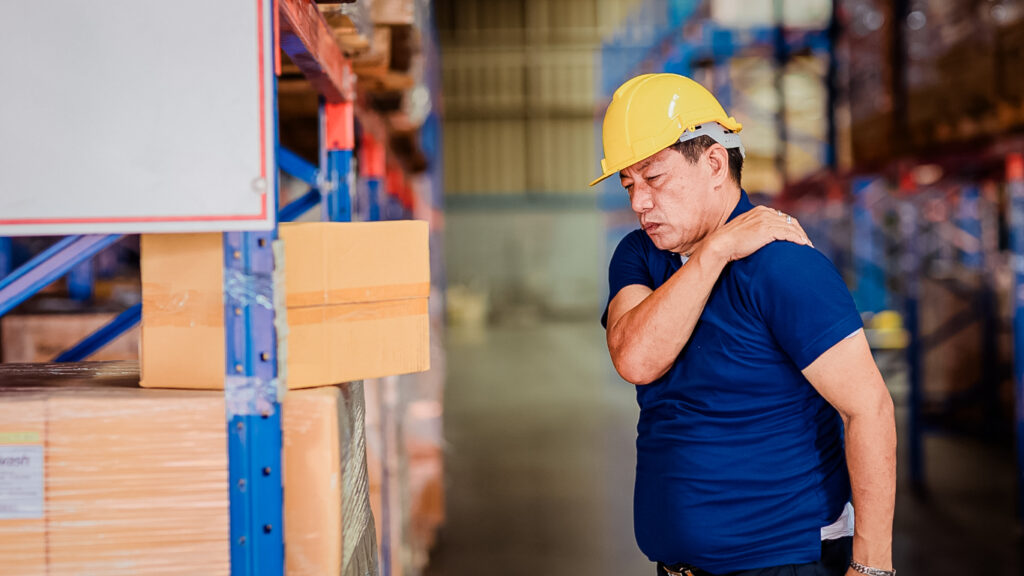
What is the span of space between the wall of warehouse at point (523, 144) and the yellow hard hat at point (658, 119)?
71.2ft

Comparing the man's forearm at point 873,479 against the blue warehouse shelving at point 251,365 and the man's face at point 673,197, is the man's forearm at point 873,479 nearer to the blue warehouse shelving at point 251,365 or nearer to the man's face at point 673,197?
the man's face at point 673,197

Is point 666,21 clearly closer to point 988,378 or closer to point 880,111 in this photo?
point 880,111

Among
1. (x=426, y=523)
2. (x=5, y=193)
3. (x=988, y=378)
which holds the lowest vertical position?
(x=426, y=523)

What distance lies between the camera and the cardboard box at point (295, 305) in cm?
153

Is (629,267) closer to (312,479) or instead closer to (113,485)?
(312,479)

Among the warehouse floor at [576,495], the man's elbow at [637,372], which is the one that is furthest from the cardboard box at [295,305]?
the warehouse floor at [576,495]

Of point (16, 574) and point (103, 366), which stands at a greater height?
point (103, 366)

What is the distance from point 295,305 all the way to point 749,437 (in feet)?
3.31

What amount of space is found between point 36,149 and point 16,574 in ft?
2.62

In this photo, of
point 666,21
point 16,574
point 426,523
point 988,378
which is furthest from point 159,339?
point 666,21

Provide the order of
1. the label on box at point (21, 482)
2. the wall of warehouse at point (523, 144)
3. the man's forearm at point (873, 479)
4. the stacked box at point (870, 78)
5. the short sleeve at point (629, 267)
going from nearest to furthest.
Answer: the label on box at point (21, 482) → the man's forearm at point (873, 479) → the short sleeve at point (629, 267) → the stacked box at point (870, 78) → the wall of warehouse at point (523, 144)

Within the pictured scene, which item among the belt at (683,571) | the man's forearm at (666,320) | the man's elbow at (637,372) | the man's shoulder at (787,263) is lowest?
the belt at (683,571)

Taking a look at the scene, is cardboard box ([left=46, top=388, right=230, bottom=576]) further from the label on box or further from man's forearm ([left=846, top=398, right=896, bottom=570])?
man's forearm ([left=846, top=398, right=896, bottom=570])

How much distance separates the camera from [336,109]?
7.97 ft
